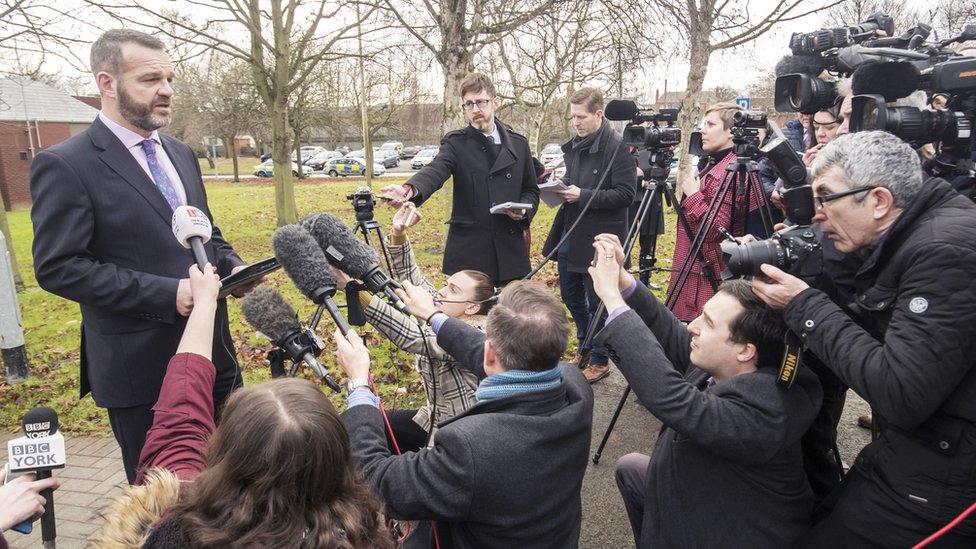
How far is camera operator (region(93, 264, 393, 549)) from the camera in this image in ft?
4.14

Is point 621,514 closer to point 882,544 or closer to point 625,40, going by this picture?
point 882,544

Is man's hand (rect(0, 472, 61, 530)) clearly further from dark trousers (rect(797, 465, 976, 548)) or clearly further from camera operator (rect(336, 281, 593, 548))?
dark trousers (rect(797, 465, 976, 548))

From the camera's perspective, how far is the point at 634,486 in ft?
8.52

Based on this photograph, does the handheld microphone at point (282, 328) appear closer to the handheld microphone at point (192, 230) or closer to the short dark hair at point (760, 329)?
the handheld microphone at point (192, 230)

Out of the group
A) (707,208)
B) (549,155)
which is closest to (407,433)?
(707,208)

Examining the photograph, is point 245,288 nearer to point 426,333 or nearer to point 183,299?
point 183,299

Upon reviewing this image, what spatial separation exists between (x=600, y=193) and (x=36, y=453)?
365 centimetres

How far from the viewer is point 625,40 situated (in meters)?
11.9

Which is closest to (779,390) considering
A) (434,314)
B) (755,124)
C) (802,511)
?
(802,511)

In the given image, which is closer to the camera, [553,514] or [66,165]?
[553,514]

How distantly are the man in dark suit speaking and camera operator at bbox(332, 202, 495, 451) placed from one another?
82 centimetres

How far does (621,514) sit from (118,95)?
10.1 ft

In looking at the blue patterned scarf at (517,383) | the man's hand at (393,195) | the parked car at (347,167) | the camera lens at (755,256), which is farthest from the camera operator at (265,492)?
the parked car at (347,167)

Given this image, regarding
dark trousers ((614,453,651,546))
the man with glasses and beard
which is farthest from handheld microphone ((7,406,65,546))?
the man with glasses and beard
